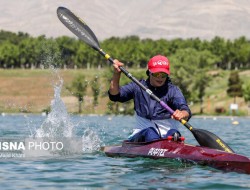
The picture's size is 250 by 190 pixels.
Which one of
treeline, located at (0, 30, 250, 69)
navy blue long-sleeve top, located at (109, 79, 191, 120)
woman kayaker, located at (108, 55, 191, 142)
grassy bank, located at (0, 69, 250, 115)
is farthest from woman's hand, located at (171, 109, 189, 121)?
treeline, located at (0, 30, 250, 69)

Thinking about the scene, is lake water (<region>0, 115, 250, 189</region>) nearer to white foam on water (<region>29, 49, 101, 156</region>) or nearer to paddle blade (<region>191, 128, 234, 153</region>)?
white foam on water (<region>29, 49, 101, 156</region>)

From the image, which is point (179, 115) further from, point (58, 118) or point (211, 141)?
point (58, 118)

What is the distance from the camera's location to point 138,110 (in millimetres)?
16453

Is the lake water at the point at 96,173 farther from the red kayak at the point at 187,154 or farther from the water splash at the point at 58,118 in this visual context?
the water splash at the point at 58,118

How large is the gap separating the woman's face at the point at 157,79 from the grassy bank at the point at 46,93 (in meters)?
92.0

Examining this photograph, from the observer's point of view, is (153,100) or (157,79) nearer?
(157,79)

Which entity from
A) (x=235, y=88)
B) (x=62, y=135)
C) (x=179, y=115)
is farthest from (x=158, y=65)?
(x=235, y=88)

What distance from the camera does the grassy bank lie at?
388 ft

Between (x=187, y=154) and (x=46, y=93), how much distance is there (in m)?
143

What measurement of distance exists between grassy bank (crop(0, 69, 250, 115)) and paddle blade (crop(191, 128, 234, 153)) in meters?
92.6

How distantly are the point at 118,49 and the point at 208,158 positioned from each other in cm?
16132

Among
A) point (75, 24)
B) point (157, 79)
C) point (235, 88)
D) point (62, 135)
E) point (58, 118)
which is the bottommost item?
point (62, 135)

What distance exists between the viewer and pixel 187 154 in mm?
14820

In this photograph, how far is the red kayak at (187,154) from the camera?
13.9 meters
